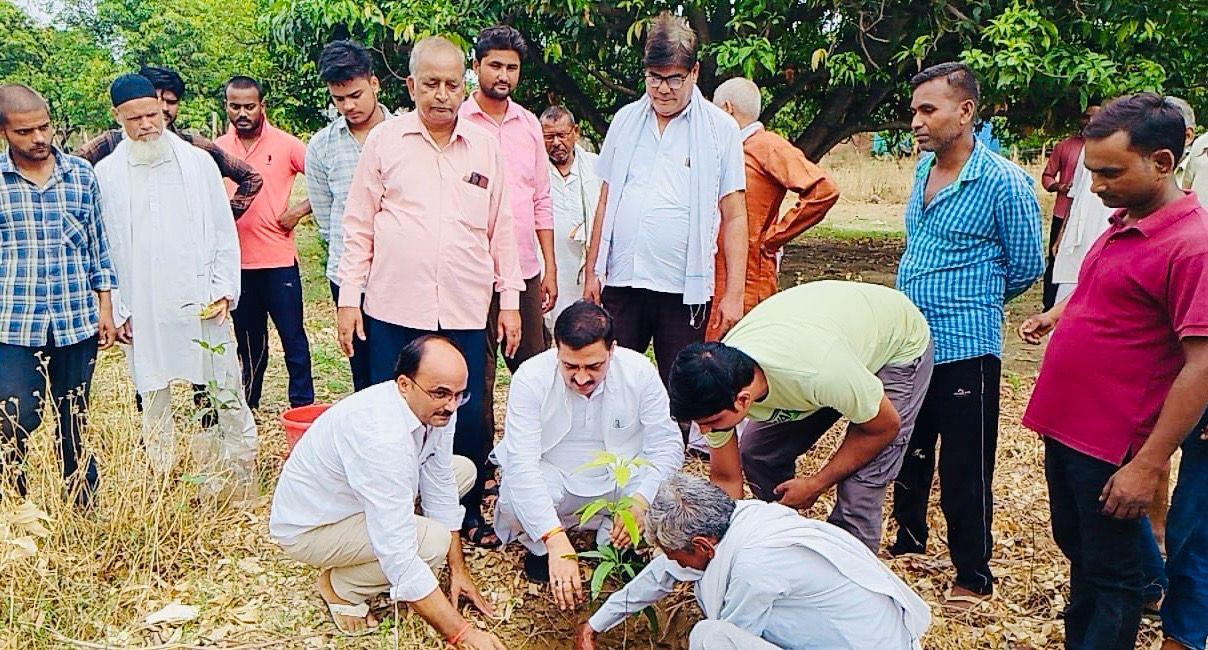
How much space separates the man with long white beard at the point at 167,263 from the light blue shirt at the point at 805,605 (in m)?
2.24

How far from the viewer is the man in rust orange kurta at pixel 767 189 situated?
4.20 metres

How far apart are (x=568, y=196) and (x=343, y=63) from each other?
1.46 metres

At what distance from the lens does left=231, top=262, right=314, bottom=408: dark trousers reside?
482cm

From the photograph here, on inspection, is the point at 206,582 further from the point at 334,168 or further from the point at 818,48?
the point at 818,48

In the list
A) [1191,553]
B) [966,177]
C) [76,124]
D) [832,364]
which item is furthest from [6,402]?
[76,124]

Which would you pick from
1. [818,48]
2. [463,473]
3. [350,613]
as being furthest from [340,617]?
[818,48]

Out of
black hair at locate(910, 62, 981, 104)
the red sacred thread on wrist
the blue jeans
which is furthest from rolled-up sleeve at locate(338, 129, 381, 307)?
the blue jeans

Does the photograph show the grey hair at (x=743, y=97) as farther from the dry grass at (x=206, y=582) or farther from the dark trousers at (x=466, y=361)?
the dry grass at (x=206, y=582)

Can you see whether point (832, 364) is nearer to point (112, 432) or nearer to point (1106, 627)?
point (1106, 627)

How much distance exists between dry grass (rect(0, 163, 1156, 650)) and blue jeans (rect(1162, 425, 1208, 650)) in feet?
1.67

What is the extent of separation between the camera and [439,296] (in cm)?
340

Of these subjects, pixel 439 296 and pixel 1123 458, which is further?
pixel 439 296

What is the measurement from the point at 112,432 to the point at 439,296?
4.59 feet

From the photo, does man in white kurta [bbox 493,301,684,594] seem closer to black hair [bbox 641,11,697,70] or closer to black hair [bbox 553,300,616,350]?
black hair [bbox 553,300,616,350]
